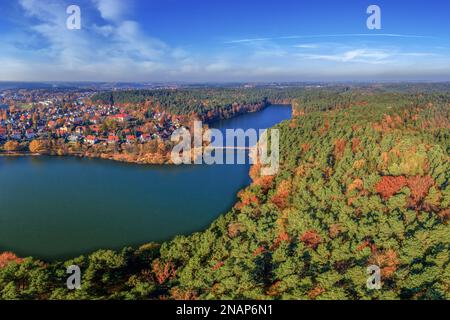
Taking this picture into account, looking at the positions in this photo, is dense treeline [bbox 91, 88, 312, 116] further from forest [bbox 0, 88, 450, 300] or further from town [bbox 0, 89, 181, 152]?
forest [bbox 0, 88, 450, 300]

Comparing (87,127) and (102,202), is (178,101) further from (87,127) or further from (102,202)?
(102,202)

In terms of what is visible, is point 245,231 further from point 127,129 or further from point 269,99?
point 269,99

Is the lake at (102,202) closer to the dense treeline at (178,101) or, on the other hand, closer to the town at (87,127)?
the town at (87,127)

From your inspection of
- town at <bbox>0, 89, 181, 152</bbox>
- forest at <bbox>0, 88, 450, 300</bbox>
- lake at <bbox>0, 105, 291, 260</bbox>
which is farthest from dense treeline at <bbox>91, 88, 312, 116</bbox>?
forest at <bbox>0, 88, 450, 300</bbox>

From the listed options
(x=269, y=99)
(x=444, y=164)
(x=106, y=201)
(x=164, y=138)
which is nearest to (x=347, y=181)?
(x=444, y=164)

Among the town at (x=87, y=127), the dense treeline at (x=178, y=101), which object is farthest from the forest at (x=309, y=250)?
the dense treeline at (x=178, y=101)

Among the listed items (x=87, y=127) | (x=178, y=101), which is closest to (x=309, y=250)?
(x=87, y=127)
